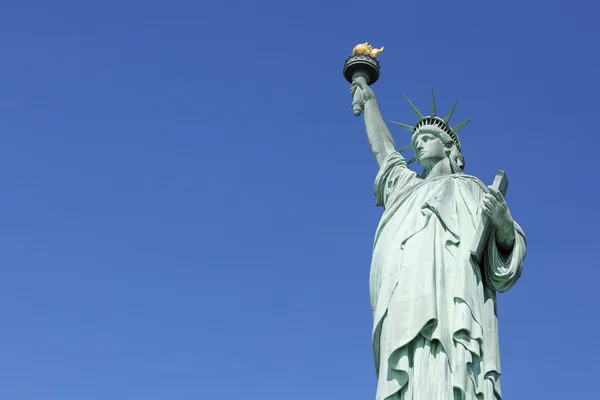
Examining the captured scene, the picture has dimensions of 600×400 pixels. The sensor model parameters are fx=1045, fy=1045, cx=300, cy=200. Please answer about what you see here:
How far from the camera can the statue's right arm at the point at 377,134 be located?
15.6 metres

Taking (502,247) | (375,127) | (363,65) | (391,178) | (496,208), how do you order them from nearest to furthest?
(496,208), (502,247), (391,178), (375,127), (363,65)

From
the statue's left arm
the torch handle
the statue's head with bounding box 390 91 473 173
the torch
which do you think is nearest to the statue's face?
the statue's head with bounding box 390 91 473 173

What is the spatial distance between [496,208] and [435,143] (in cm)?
Answer: 222

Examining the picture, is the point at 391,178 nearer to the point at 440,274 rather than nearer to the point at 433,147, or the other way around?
the point at 433,147

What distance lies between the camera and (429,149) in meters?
14.6

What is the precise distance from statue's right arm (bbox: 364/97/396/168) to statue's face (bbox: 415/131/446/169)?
2.78 feet

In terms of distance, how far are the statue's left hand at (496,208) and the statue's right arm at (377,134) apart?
2.92 m

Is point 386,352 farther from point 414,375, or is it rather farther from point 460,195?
point 460,195

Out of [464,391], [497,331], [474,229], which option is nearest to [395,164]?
[474,229]

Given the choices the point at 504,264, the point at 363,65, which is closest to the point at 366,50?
the point at 363,65

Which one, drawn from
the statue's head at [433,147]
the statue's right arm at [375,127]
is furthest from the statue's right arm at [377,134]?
the statue's head at [433,147]

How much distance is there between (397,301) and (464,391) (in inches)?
57.4

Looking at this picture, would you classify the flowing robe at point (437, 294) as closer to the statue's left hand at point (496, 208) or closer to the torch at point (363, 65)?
the statue's left hand at point (496, 208)

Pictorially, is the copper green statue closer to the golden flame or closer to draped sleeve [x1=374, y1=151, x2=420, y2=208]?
draped sleeve [x1=374, y1=151, x2=420, y2=208]
